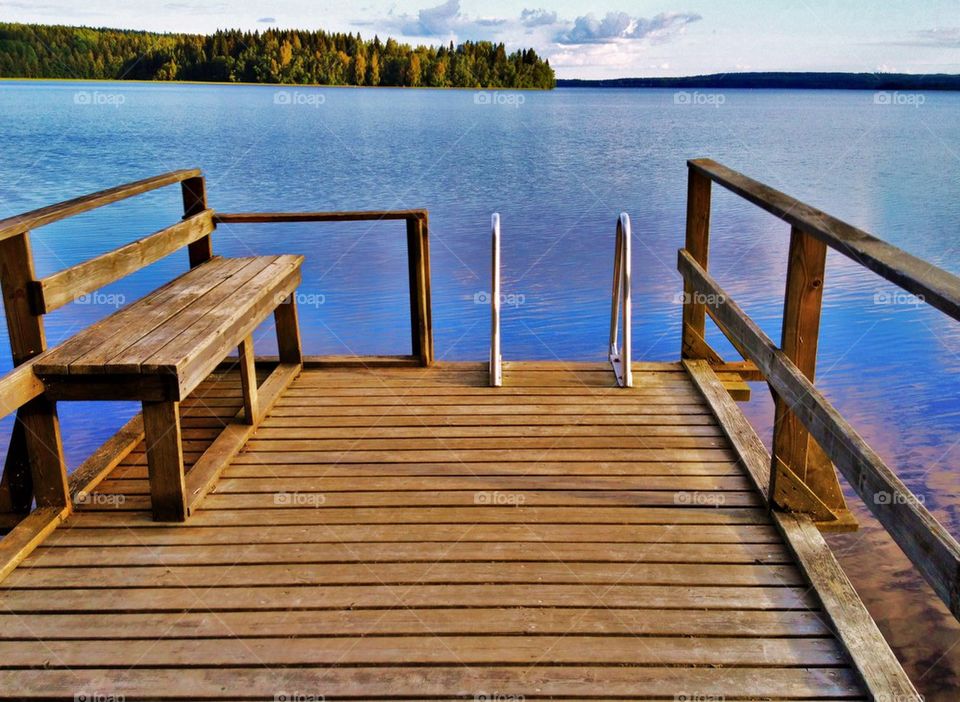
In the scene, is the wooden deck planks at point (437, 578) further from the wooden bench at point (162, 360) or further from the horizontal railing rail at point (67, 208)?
the horizontal railing rail at point (67, 208)

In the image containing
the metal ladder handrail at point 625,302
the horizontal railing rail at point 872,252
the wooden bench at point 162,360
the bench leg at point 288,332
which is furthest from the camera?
the bench leg at point 288,332

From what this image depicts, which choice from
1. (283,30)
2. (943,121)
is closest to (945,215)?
(943,121)

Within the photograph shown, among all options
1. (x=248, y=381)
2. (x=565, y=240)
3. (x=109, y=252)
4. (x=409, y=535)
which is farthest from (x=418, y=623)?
(x=565, y=240)

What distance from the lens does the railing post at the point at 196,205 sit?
520 cm

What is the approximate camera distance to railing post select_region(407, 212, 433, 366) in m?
4.98

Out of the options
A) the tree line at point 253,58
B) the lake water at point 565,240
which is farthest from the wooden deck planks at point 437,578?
the tree line at point 253,58

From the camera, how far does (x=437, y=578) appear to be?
9.50ft

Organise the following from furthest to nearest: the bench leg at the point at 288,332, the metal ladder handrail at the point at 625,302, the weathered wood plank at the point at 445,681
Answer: the bench leg at the point at 288,332 → the metal ladder handrail at the point at 625,302 → the weathered wood plank at the point at 445,681

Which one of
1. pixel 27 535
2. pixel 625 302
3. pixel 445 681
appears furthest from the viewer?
pixel 625 302

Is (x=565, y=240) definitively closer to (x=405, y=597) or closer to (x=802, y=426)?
(x=802, y=426)

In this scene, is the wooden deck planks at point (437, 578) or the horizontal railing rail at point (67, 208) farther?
the horizontal railing rail at point (67, 208)

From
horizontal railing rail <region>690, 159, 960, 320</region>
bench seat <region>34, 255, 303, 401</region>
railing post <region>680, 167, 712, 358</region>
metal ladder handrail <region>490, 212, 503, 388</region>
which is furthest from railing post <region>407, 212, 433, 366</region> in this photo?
horizontal railing rail <region>690, 159, 960, 320</region>

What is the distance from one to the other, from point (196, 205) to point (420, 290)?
1348 millimetres

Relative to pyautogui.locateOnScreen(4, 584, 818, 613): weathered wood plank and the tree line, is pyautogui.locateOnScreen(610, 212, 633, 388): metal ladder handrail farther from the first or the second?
the tree line
